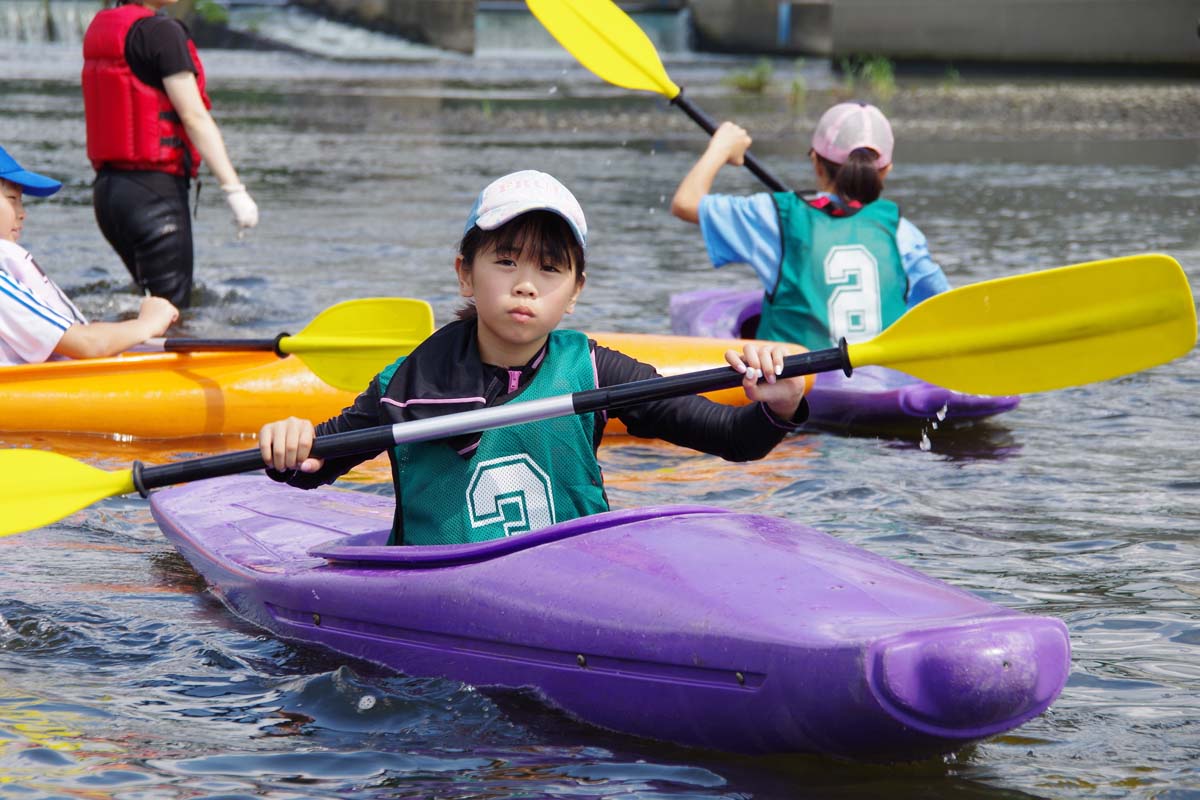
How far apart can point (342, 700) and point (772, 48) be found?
2417cm

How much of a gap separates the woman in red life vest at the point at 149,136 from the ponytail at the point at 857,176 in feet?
6.78

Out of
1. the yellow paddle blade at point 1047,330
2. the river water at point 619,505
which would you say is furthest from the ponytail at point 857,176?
the yellow paddle blade at point 1047,330

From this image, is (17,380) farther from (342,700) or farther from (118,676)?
(342,700)

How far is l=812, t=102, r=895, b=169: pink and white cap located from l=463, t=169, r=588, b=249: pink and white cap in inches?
97.0

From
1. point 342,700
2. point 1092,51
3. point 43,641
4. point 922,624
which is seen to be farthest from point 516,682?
point 1092,51

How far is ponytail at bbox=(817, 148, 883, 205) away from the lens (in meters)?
5.29

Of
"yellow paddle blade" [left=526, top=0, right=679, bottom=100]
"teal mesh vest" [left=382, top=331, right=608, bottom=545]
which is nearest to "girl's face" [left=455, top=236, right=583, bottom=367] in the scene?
"teal mesh vest" [left=382, top=331, right=608, bottom=545]

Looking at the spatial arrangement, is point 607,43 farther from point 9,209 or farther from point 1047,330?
point 1047,330

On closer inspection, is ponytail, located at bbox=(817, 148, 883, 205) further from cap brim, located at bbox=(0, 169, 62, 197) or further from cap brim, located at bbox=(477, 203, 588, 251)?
cap brim, located at bbox=(477, 203, 588, 251)

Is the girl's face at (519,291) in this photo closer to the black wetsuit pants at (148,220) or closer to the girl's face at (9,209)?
the girl's face at (9,209)

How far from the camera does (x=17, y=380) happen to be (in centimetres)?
490

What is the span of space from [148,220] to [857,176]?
2.63m

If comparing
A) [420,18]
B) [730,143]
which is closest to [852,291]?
[730,143]

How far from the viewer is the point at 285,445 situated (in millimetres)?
2910
